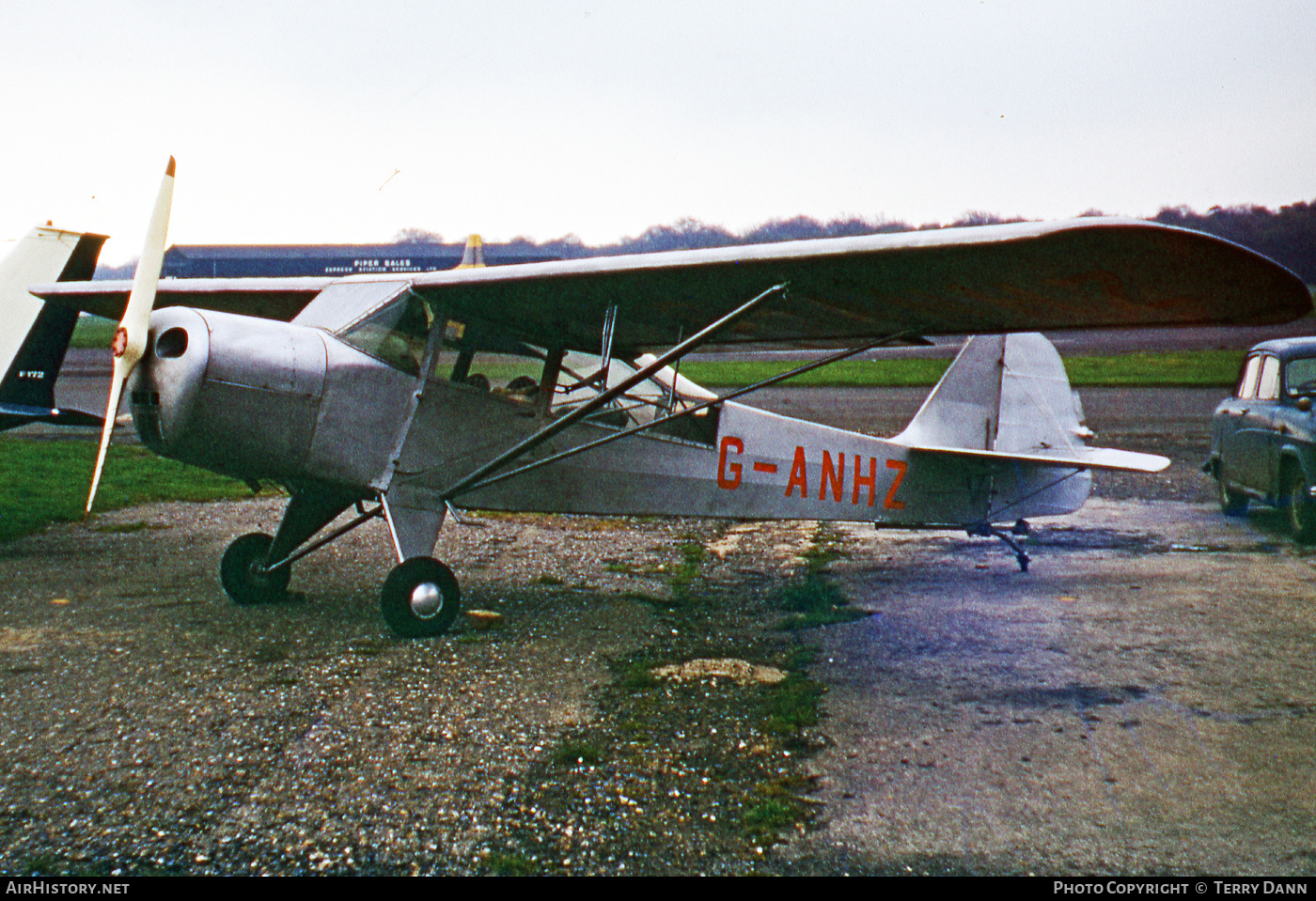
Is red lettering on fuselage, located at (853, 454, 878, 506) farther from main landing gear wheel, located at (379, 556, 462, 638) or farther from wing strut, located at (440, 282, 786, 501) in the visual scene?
main landing gear wheel, located at (379, 556, 462, 638)

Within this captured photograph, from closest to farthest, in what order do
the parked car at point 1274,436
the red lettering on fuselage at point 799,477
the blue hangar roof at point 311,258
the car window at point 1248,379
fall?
the red lettering on fuselage at point 799,477 → the parked car at point 1274,436 → the car window at point 1248,379 → the blue hangar roof at point 311,258

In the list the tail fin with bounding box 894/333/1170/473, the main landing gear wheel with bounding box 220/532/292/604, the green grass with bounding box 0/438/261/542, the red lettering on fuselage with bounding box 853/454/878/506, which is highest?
the tail fin with bounding box 894/333/1170/473

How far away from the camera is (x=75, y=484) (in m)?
11.2

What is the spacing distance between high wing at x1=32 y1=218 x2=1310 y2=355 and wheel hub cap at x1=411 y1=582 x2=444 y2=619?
1751mm

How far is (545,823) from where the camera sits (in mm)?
3111

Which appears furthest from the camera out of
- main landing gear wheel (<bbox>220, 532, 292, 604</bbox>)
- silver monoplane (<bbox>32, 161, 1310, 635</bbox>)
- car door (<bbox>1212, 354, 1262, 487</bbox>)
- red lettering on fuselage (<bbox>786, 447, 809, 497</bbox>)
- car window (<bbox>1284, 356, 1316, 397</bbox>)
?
car door (<bbox>1212, 354, 1262, 487</bbox>)

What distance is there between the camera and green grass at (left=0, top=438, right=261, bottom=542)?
931 cm

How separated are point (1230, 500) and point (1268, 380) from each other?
148 cm

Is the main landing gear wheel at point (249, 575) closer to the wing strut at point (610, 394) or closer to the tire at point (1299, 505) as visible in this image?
the wing strut at point (610, 394)

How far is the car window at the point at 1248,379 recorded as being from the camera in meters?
9.28

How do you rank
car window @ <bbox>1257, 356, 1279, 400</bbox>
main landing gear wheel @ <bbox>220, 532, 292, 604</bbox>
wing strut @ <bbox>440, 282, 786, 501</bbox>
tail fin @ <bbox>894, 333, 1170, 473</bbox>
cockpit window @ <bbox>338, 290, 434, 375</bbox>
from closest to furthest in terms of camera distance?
wing strut @ <bbox>440, 282, 786, 501</bbox>
cockpit window @ <bbox>338, 290, 434, 375</bbox>
main landing gear wheel @ <bbox>220, 532, 292, 604</bbox>
tail fin @ <bbox>894, 333, 1170, 473</bbox>
car window @ <bbox>1257, 356, 1279, 400</bbox>

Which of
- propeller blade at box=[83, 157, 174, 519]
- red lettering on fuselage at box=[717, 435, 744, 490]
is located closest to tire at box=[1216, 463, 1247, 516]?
red lettering on fuselage at box=[717, 435, 744, 490]

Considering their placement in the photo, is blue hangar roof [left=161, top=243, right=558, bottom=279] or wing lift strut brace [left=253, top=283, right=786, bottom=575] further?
blue hangar roof [left=161, top=243, right=558, bottom=279]

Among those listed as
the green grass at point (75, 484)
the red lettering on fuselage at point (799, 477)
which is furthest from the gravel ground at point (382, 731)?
the green grass at point (75, 484)
